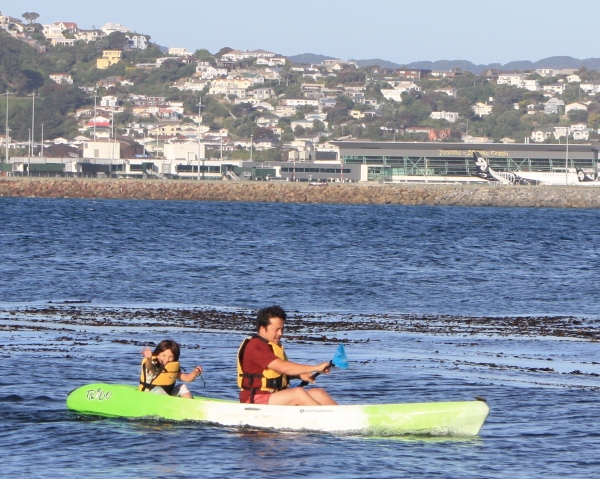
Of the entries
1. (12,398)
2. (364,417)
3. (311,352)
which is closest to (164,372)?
(364,417)

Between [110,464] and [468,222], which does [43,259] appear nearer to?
[110,464]

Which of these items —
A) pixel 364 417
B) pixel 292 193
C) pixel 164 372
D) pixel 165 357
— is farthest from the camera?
pixel 292 193

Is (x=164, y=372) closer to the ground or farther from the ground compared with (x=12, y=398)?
farther from the ground

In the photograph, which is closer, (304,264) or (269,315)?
(269,315)

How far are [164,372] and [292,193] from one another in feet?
364

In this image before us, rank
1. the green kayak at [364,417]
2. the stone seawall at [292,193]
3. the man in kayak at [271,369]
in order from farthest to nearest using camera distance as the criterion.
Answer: the stone seawall at [292,193]
the green kayak at [364,417]
the man in kayak at [271,369]

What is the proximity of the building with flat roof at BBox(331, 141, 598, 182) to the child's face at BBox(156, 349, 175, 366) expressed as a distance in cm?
13947

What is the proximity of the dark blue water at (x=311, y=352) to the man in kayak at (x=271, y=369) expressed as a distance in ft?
1.64

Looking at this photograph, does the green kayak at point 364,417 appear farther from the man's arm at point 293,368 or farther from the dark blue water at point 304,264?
the dark blue water at point 304,264

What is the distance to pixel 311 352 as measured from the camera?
2166cm

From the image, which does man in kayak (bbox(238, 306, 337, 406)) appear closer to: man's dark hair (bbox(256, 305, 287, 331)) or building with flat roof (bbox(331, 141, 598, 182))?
man's dark hair (bbox(256, 305, 287, 331))

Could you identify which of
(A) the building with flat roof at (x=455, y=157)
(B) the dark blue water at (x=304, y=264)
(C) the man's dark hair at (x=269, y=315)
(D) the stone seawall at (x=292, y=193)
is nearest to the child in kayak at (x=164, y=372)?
(C) the man's dark hair at (x=269, y=315)

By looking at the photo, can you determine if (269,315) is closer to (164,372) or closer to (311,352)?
(164,372)

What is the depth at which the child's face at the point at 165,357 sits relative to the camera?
15.3m
